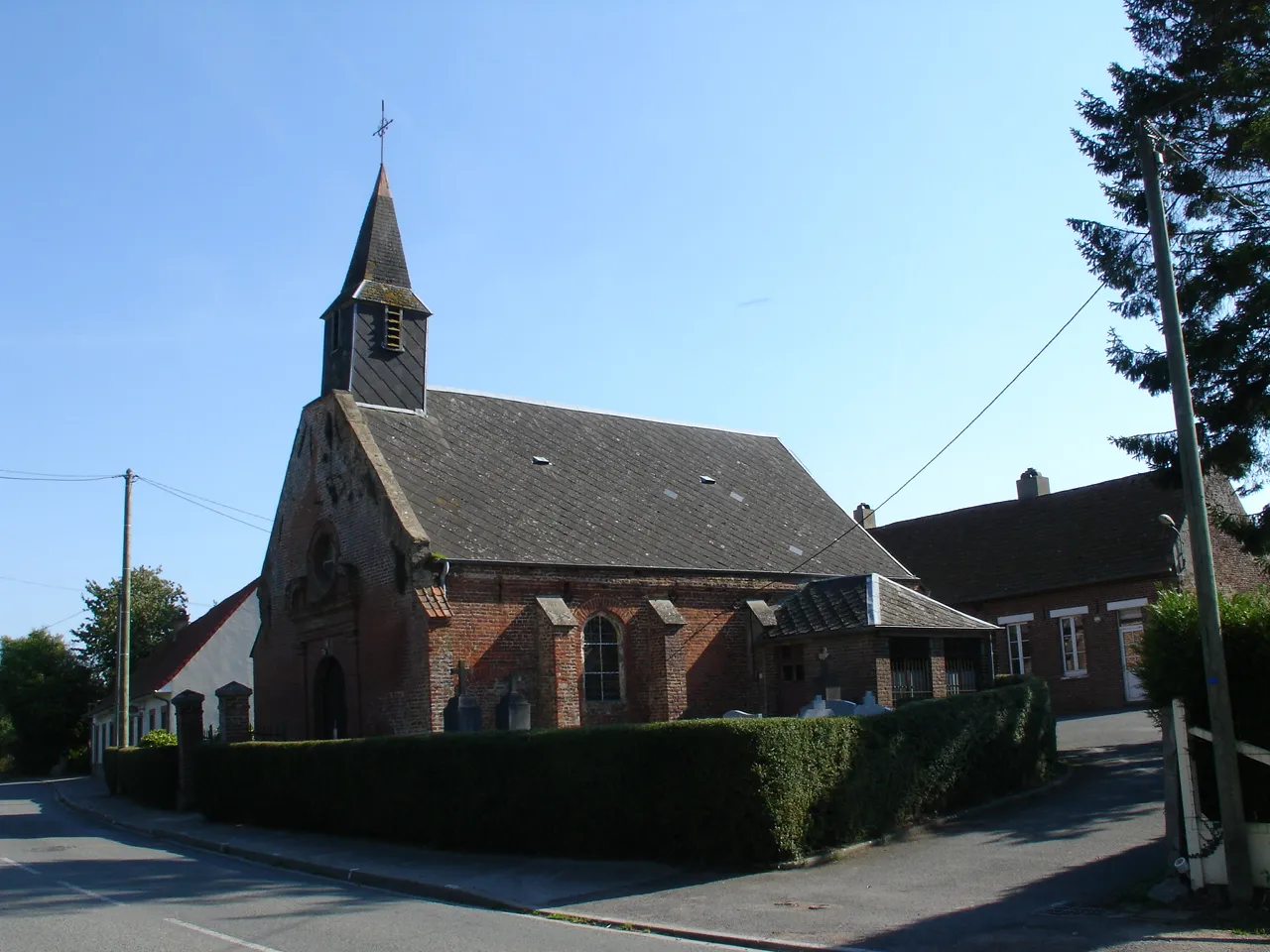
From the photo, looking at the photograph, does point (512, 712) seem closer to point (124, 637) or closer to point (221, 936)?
point (221, 936)

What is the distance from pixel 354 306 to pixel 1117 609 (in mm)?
22236

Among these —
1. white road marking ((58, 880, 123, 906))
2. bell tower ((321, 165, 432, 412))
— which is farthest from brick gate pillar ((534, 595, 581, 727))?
white road marking ((58, 880, 123, 906))

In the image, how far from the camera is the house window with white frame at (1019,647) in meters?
33.6

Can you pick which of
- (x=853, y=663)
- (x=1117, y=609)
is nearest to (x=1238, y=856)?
(x=853, y=663)

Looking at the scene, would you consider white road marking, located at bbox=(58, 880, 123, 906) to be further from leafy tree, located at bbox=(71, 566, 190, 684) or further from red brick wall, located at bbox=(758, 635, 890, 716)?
leafy tree, located at bbox=(71, 566, 190, 684)

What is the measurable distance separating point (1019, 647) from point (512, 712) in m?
19.3

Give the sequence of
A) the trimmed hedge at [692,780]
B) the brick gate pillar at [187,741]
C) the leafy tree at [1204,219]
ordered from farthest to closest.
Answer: the brick gate pillar at [187,741] → the leafy tree at [1204,219] → the trimmed hedge at [692,780]

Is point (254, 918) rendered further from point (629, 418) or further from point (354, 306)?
point (629, 418)

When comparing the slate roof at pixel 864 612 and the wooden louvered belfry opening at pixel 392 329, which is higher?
the wooden louvered belfry opening at pixel 392 329

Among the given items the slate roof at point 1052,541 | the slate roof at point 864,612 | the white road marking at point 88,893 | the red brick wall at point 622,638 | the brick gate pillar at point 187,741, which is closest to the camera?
the white road marking at point 88,893

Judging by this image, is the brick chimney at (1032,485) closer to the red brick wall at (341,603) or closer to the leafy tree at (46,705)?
the red brick wall at (341,603)

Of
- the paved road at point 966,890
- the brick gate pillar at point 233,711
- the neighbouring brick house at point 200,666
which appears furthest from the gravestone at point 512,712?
the neighbouring brick house at point 200,666

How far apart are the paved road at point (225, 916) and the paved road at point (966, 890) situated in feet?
3.92

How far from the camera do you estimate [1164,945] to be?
8453 millimetres
